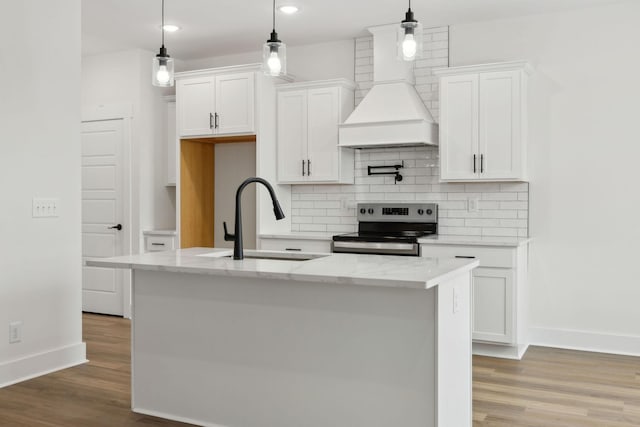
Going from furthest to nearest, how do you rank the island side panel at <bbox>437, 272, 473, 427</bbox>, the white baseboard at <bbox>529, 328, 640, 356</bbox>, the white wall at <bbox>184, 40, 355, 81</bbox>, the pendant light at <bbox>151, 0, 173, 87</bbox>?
the white wall at <bbox>184, 40, 355, 81</bbox> → the white baseboard at <bbox>529, 328, 640, 356</bbox> → the pendant light at <bbox>151, 0, 173, 87</bbox> → the island side panel at <bbox>437, 272, 473, 427</bbox>

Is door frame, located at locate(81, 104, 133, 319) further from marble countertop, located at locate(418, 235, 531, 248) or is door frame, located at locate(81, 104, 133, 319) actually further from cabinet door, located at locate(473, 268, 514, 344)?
cabinet door, located at locate(473, 268, 514, 344)

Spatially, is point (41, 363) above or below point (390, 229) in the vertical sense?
below

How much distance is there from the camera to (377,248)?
5145 millimetres

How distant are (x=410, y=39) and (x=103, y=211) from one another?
4.59 m

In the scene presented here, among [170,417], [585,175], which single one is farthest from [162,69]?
[585,175]

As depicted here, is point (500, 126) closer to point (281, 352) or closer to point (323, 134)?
point (323, 134)

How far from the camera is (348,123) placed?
5406 millimetres

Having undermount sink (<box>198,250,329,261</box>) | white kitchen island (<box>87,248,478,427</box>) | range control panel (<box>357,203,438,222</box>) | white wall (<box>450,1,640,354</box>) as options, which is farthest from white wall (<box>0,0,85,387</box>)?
white wall (<box>450,1,640,354</box>)

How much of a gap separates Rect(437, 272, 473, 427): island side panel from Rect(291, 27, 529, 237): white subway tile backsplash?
2257mm

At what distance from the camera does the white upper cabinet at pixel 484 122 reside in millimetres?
4906

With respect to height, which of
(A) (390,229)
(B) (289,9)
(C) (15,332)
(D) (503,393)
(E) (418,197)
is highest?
(B) (289,9)

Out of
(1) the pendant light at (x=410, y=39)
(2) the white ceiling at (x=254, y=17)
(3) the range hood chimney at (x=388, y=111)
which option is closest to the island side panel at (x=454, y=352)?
(1) the pendant light at (x=410, y=39)

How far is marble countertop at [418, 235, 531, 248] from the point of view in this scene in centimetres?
474

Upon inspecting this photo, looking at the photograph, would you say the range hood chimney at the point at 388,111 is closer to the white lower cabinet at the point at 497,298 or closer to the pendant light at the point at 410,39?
the white lower cabinet at the point at 497,298
